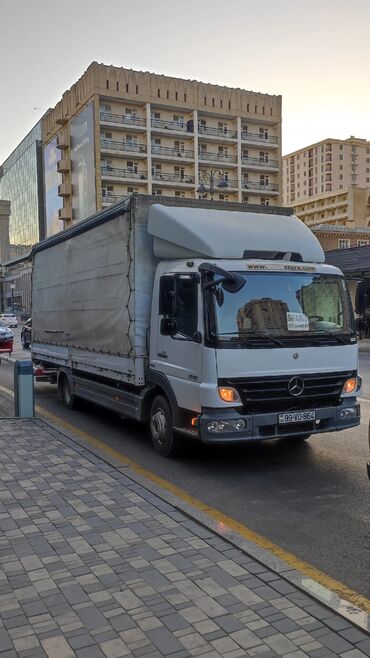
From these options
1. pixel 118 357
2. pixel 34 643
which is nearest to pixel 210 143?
pixel 118 357

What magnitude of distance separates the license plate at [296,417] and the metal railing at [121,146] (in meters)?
64.4

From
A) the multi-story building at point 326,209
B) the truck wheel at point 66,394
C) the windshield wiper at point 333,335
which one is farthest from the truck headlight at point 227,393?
the multi-story building at point 326,209

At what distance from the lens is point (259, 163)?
77.7 m

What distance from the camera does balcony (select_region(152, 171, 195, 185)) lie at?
70688mm

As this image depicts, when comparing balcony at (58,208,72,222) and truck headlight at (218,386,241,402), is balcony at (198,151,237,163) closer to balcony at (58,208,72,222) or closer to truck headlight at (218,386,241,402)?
balcony at (58,208,72,222)

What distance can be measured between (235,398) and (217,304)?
40.3 inches

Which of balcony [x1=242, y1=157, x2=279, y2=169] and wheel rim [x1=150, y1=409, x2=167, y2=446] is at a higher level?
balcony [x1=242, y1=157, x2=279, y2=169]

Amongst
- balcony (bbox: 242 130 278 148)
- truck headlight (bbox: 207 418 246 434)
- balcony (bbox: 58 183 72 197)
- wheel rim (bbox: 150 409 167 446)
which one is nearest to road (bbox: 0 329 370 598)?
wheel rim (bbox: 150 409 167 446)

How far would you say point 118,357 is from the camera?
8148 millimetres

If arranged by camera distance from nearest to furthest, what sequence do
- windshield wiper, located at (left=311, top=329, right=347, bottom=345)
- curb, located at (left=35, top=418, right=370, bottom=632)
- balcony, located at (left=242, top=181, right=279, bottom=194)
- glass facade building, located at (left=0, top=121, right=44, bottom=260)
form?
1. curb, located at (left=35, top=418, right=370, bottom=632)
2. windshield wiper, located at (left=311, top=329, right=347, bottom=345)
3. balcony, located at (left=242, top=181, right=279, bottom=194)
4. glass facade building, located at (left=0, top=121, right=44, bottom=260)

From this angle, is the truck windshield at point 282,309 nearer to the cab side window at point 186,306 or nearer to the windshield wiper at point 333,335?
the windshield wiper at point 333,335

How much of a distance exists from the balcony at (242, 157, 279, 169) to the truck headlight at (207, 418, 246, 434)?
74259 mm

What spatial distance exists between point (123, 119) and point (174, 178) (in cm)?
906

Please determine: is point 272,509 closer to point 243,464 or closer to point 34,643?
point 243,464
